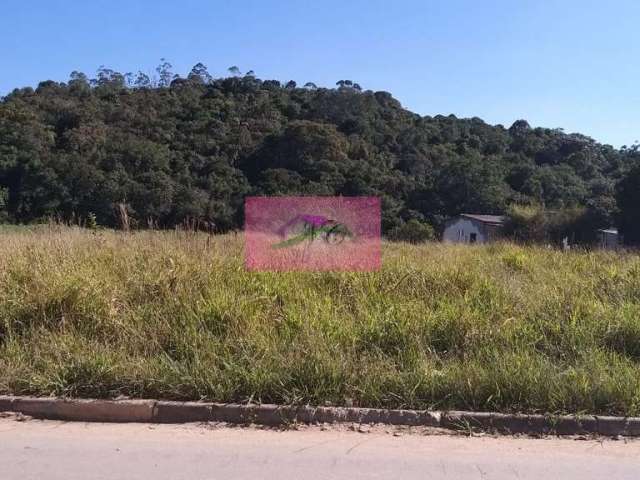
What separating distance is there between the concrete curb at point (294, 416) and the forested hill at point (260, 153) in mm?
5560

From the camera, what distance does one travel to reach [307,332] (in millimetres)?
5293

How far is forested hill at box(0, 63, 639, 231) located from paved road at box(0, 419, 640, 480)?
608 cm

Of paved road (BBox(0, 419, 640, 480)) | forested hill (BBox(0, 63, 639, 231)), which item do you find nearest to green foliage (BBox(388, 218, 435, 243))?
forested hill (BBox(0, 63, 639, 231))

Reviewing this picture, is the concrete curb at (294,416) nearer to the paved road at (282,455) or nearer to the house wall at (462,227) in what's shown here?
the paved road at (282,455)

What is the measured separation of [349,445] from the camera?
3775mm

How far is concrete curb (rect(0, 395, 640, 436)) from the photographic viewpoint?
161 inches

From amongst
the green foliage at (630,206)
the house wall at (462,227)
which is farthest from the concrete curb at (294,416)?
the green foliage at (630,206)

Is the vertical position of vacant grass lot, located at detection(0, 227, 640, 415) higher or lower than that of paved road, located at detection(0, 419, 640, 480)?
higher

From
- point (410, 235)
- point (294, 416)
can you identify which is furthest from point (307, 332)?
point (410, 235)

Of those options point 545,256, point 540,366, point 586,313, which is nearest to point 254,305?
point 540,366

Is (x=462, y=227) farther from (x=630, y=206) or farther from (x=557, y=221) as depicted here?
(x=630, y=206)

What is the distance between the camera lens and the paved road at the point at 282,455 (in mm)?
3344

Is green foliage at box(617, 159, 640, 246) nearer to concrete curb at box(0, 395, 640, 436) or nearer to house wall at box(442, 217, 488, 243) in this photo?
house wall at box(442, 217, 488, 243)

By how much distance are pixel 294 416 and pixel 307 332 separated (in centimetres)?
120
